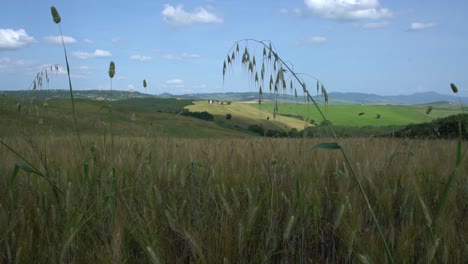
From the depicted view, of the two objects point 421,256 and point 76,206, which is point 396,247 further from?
point 76,206

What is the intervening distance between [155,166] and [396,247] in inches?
52.2

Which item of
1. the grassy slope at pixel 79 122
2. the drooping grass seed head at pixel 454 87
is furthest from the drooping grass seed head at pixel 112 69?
the drooping grass seed head at pixel 454 87

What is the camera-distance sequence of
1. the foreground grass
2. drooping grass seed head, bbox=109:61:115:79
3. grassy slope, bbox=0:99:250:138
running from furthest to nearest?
1. grassy slope, bbox=0:99:250:138
2. drooping grass seed head, bbox=109:61:115:79
3. the foreground grass

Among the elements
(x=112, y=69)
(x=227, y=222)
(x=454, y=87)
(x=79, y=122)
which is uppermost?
(x=112, y=69)

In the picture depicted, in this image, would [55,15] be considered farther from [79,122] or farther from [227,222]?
[79,122]

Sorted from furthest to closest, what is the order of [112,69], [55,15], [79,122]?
[79,122]
[112,69]
[55,15]

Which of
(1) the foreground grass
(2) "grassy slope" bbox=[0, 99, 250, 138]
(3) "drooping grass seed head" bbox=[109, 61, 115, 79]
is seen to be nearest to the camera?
(1) the foreground grass

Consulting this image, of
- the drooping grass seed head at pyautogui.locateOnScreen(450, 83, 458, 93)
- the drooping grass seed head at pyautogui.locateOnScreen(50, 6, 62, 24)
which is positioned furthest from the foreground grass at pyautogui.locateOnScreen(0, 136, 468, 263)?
the drooping grass seed head at pyautogui.locateOnScreen(50, 6, 62, 24)

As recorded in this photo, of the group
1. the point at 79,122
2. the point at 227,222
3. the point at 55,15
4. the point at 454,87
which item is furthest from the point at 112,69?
the point at 79,122

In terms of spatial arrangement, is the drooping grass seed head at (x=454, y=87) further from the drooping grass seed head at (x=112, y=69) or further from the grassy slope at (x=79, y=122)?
the grassy slope at (x=79, y=122)

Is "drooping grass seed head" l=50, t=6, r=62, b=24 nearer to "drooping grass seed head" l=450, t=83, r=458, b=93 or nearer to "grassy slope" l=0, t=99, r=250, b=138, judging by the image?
"grassy slope" l=0, t=99, r=250, b=138

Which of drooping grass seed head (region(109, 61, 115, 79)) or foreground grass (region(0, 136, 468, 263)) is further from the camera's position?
drooping grass seed head (region(109, 61, 115, 79))

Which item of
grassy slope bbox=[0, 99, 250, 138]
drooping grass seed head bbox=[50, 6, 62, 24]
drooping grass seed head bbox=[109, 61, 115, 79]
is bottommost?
grassy slope bbox=[0, 99, 250, 138]

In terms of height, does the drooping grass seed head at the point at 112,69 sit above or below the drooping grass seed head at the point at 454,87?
above
